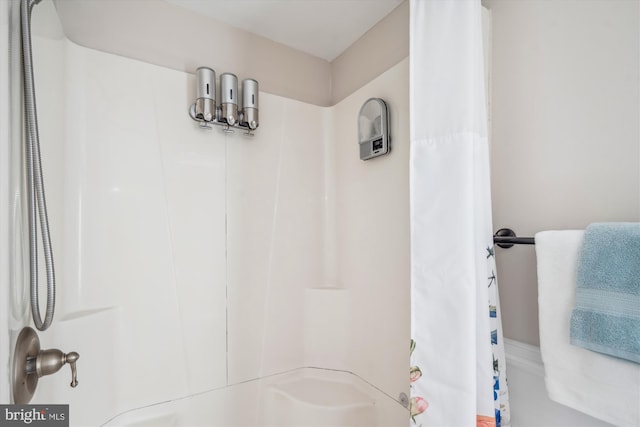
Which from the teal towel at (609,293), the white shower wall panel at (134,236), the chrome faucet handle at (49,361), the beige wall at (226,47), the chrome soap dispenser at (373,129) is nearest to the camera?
the teal towel at (609,293)

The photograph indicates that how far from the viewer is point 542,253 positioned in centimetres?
80

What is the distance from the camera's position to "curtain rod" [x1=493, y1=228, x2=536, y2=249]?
2.75 feet

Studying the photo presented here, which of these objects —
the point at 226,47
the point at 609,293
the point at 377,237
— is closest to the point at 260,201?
the point at 377,237

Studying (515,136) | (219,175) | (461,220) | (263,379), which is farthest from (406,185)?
(263,379)

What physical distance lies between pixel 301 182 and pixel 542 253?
1222 mm

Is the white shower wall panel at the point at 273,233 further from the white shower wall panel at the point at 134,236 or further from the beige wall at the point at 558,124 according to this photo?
the beige wall at the point at 558,124

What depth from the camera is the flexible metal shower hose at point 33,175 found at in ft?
2.39

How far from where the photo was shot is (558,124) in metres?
0.94

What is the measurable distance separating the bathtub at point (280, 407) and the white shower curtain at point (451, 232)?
61cm

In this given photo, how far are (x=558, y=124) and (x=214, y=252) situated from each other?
1424mm
